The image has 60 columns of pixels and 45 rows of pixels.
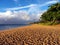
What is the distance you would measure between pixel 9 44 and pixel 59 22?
4830 centimetres

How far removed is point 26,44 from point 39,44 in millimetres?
905

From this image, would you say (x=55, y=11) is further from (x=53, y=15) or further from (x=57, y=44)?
(x=57, y=44)

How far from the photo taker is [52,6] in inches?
2402

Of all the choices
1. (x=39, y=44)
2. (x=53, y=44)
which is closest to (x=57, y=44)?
(x=53, y=44)

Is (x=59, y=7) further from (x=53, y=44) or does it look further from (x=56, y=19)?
(x=53, y=44)

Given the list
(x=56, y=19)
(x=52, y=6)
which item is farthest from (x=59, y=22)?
(x=52, y=6)

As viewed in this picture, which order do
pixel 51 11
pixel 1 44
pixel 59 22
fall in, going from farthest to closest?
1. pixel 51 11
2. pixel 59 22
3. pixel 1 44

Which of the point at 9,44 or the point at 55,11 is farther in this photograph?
the point at 55,11

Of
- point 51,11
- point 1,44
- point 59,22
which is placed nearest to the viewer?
point 1,44

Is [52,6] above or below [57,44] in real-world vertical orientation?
above

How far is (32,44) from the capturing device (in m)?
11.6

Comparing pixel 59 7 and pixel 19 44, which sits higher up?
pixel 59 7

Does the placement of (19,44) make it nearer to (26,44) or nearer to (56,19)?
(26,44)

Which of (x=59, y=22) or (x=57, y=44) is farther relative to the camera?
(x=59, y=22)
